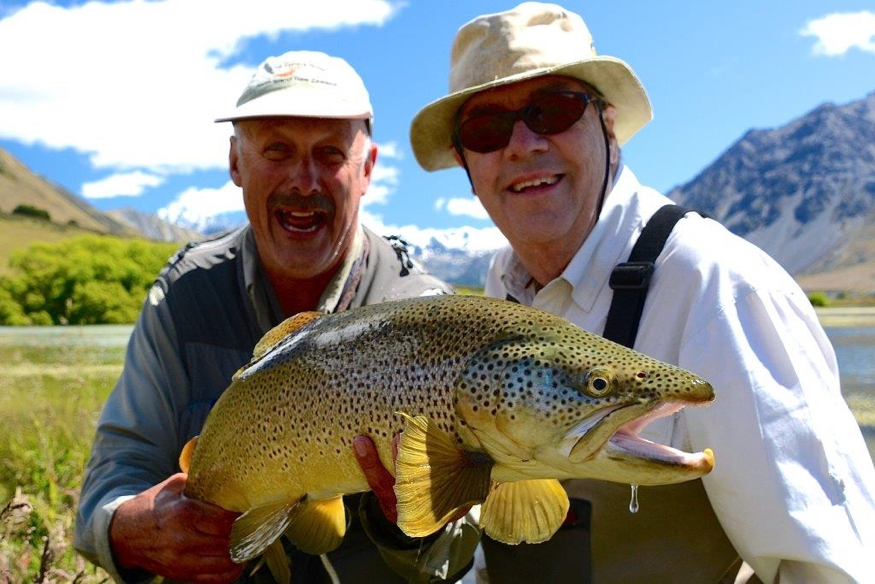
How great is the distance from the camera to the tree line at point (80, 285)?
79.6 metres

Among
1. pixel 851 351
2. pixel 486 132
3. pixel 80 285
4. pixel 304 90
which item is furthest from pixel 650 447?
pixel 80 285

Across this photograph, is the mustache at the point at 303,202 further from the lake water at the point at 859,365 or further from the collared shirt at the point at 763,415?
the lake water at the point at 859,365

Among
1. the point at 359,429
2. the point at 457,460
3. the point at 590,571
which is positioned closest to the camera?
the point at 457,460

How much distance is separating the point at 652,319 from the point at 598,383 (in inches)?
48.0

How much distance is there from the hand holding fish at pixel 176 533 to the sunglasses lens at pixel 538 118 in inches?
97.7

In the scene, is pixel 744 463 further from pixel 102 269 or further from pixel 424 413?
pixel 102 269

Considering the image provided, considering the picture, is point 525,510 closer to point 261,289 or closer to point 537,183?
point 537,183

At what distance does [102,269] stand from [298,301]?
9231 cm

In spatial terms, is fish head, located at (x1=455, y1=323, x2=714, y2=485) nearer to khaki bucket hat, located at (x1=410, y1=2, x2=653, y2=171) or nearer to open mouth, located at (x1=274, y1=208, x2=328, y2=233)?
open mouth, located at (x1=274, y1=208, x2=328, y2=233)

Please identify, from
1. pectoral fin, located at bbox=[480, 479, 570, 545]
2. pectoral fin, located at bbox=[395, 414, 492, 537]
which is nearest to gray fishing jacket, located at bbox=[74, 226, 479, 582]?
pectoral fin, located at bbox=[480, 479, 570, 545]

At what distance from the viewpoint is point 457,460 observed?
8.68ft

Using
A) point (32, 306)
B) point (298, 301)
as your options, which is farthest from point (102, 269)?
point (298, 301)

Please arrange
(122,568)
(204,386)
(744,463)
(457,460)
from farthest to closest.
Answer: (204,386) < (122,568) < (744,463) < (457,460)

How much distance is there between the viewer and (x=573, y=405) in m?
2.51
